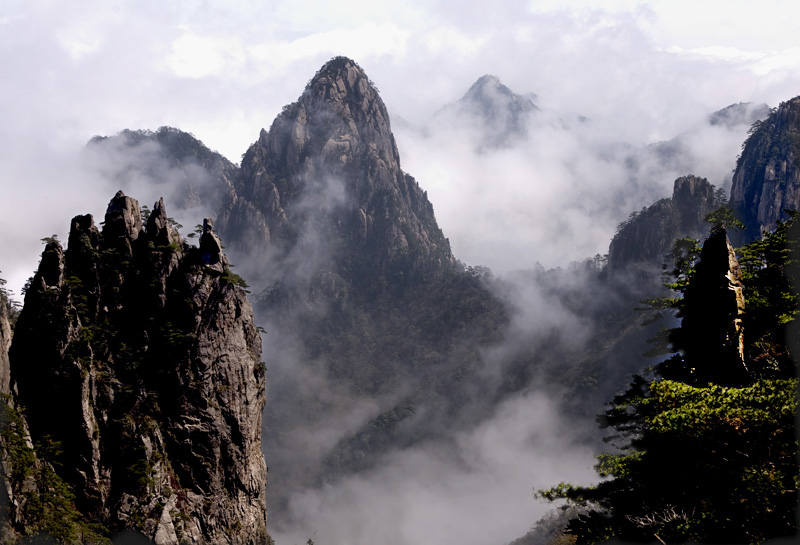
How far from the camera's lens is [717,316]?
41.3 meters

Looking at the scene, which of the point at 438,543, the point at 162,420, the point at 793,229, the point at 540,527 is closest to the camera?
the point at 793,229

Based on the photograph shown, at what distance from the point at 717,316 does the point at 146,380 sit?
6542 centimetres

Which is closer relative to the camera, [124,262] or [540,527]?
[124,262]

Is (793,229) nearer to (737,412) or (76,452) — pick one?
(737,412)

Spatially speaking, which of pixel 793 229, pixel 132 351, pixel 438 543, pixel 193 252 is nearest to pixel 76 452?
pixel 132 351

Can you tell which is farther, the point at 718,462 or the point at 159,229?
the point at 159,229

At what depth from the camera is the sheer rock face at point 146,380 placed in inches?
2709

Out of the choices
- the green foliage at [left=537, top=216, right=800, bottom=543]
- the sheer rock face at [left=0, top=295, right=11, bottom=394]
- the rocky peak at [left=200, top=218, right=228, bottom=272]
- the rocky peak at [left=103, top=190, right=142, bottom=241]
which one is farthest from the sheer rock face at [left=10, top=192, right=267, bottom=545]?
the green foliage at [left=537, top=216, right=800, bottom=543]

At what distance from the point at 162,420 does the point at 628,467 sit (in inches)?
2238

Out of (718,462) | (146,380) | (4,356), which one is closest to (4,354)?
(4,356)

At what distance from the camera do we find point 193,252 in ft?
273

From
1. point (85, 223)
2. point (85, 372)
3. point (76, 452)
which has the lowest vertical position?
point (76, 452)

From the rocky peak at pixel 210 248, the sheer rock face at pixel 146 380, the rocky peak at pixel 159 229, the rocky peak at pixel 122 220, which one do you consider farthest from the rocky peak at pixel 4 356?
the rocky peak at pixel 210 248

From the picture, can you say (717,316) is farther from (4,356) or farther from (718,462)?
(4,356)
